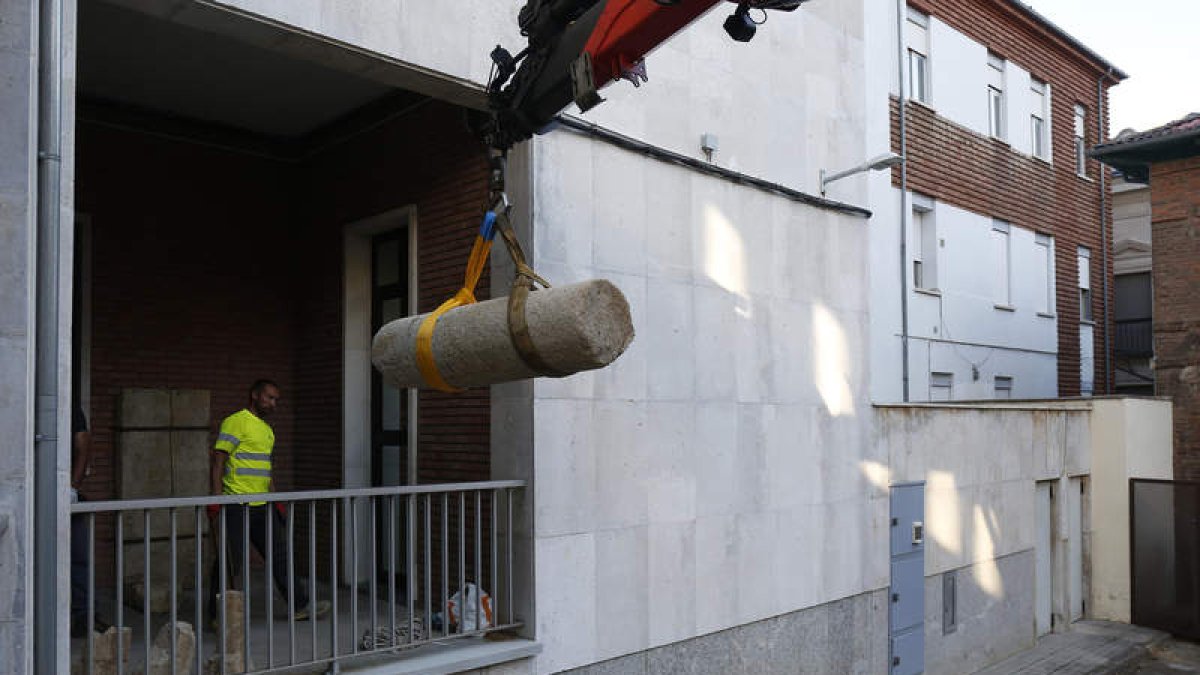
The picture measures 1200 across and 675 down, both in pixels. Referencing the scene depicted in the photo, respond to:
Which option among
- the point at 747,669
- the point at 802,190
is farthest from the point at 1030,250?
the point at 747,669

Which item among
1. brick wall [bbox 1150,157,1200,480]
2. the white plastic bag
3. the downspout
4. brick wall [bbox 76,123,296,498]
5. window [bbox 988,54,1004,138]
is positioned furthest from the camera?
window [bbox 988,54,1004,138]

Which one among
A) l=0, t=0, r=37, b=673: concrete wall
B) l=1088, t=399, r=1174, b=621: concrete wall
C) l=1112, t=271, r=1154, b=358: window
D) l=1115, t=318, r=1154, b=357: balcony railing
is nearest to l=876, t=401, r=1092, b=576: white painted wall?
l=1088, t=399, r=1174, b=621: concrete wall

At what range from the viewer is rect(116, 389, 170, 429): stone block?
7848mm

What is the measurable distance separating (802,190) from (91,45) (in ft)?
19.6

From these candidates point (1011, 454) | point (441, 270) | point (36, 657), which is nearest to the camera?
point (36, 657)

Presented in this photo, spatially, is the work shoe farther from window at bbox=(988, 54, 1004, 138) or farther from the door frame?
window at bbox=(988, 54, 1004, 138)

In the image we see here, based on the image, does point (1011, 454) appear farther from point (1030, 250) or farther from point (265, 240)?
point (265, 240)

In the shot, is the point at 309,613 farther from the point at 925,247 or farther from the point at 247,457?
the point at 925,247

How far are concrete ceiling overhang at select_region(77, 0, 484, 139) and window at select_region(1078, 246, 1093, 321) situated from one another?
662 inches

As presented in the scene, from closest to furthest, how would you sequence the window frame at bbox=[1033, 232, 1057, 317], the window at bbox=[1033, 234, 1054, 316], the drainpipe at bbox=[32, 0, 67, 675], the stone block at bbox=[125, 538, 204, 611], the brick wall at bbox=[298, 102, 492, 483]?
the drainpipe at bbox=[32, 0, 67, 675], the brick wall at bbox=[298, 102, 492, 483], the stone block at bbox=[125, 538, 204, 611], the window at bbox=[1033, 234, 1054, 316], the window frame at bbox=[1033, 232, 1057, 317]

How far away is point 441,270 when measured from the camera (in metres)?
7.04

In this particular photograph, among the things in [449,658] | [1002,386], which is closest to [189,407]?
[449,658]

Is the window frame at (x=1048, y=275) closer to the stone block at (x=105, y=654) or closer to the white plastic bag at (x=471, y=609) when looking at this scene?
the white plastic bag at (x=471, y=609)

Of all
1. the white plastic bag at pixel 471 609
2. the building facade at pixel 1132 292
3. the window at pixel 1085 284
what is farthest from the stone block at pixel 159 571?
the building facade at pixel 1132 292
